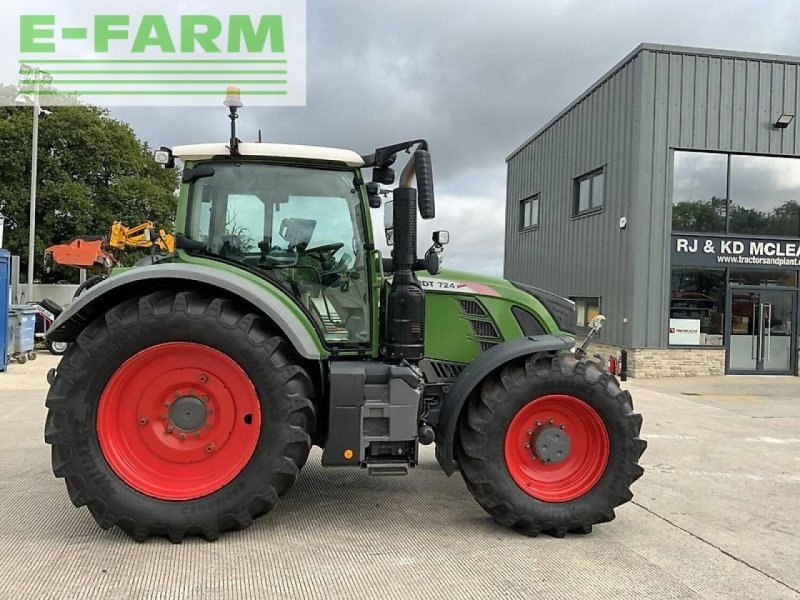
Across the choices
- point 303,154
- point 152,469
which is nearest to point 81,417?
point 152,469

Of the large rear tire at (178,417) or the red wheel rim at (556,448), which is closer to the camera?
the large rear tire at (178,417)

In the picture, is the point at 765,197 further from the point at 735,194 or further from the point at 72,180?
the point at 72,180

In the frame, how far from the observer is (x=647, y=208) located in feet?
41.7

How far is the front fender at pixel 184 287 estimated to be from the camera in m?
3.61

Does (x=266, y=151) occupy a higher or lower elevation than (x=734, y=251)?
lower

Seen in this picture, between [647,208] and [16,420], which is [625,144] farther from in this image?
[16,420]

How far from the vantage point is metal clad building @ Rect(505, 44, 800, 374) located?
499 inches

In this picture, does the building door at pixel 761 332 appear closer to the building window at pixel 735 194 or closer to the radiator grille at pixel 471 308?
the building window at pixel 735 194

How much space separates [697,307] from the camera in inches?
516

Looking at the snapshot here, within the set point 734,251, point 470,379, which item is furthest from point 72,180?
point 470,379

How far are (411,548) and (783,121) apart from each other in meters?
13.1

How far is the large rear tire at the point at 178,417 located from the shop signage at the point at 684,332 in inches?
438

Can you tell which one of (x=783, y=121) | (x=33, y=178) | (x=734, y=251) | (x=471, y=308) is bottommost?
(x=471, y=308)

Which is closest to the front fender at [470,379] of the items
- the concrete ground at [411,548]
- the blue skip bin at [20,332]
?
the concrete ground at [411,548]
